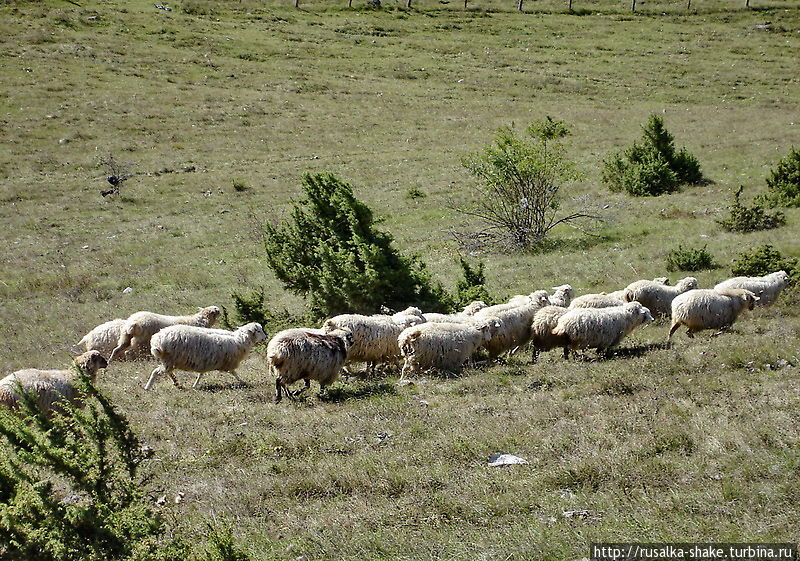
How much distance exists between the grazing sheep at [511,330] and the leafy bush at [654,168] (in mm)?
20153

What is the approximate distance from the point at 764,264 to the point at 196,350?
13.6 m

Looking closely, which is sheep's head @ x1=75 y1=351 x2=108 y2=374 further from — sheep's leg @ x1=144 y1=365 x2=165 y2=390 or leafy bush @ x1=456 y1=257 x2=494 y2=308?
leafy bush @ x1=456 y1=257 x2=494 y2=308

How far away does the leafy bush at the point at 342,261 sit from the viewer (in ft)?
52.2

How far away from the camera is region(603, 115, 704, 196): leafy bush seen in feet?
102

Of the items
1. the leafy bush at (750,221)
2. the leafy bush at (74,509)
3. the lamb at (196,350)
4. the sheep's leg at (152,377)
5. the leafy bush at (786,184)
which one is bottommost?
the sheep's leg at (152,377)

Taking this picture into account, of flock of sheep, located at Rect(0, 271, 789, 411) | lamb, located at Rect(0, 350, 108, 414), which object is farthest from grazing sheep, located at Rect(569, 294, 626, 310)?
lamb, located at Rect(0, 350, 108, 414)

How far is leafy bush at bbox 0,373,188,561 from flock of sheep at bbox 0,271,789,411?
4462mm

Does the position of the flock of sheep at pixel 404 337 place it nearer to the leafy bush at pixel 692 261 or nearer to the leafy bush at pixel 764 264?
the leafy bush at pixel 764 264

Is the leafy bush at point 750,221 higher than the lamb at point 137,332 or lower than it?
higher

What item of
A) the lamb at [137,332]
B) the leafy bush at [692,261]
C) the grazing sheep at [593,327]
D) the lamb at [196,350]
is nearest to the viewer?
the lamb at [196,350]

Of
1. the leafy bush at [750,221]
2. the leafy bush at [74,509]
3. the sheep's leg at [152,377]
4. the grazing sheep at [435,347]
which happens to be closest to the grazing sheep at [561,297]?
the grazing sheep at [435,347]

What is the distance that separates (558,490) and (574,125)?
43112 millimetres

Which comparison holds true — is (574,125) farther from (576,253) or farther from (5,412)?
(5,412)

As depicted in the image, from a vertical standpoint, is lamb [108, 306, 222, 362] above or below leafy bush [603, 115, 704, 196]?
below
